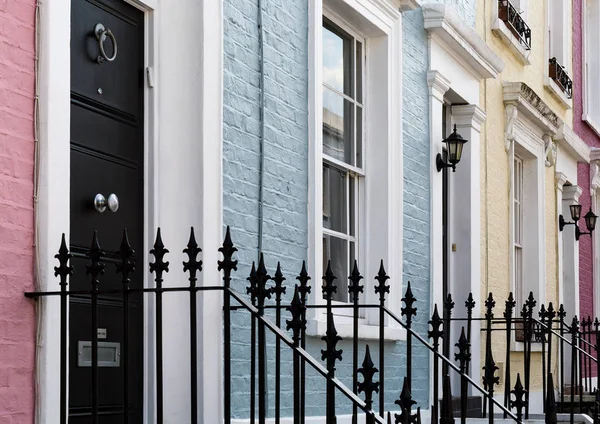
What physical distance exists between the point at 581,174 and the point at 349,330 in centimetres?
1019

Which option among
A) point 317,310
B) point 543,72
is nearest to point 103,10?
point 317,310

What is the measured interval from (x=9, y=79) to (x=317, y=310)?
9.44ft

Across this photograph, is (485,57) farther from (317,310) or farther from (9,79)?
(9,79)

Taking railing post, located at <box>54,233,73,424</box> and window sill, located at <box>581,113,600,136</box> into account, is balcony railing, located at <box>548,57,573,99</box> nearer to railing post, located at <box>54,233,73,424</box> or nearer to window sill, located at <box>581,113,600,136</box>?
window sill, located at <box>581,113,600,136</box>

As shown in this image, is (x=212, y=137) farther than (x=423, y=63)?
No

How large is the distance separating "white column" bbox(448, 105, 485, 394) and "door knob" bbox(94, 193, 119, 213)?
5457 millimetres

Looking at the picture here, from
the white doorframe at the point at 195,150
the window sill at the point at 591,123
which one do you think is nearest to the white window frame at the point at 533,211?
the window sill at the point at 591,123

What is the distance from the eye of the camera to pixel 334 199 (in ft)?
25.7

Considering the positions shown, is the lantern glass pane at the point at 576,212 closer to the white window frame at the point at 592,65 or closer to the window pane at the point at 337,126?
the white window frame at the point at 592,65

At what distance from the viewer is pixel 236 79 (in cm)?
635

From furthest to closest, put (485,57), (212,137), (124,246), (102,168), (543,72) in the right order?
(543,72)
(485,57)
(212,137)
(102,168)
(124,246)

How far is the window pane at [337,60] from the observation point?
780 centimetres

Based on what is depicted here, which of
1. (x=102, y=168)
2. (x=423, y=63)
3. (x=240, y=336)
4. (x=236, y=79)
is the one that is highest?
(x=423, y=63)

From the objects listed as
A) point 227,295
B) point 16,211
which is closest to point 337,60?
point 227,295
